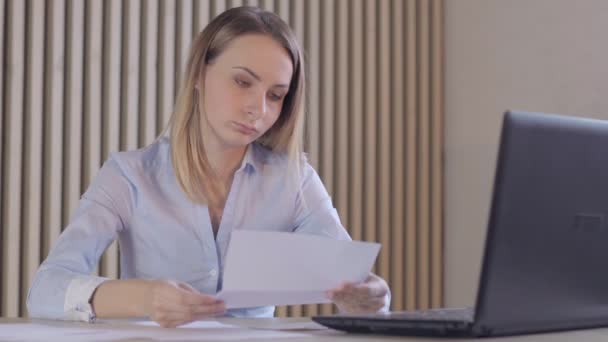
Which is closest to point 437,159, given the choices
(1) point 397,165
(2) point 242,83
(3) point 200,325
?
(1) point 397,165

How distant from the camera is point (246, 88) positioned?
1.88 m

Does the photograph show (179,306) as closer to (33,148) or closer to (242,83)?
(242,83)

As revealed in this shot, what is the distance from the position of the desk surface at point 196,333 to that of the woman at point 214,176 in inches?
16.2

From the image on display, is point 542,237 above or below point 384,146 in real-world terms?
above

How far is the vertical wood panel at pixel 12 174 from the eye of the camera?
2748 mm

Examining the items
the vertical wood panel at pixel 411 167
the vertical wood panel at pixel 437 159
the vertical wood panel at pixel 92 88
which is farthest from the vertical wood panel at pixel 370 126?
the vertical wood panel at pixel 92 88

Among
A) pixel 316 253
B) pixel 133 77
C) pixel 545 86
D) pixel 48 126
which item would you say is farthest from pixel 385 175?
pixel 316 253

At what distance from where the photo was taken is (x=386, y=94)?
11.8 ft

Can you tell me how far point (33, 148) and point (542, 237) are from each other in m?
2.12

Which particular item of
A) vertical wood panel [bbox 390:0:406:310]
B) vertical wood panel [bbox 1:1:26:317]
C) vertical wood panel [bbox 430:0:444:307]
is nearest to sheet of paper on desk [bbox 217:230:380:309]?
vertical wood panel [bbox 1:1:26:317]

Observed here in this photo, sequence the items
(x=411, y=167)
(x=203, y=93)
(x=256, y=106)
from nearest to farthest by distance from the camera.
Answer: (x=256, y=106) < (x=203, y=93) < (x=411, y=167)

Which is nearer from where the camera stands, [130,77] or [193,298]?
[193,298]

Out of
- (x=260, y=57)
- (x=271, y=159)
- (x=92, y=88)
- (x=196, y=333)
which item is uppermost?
(x=260, y=57)

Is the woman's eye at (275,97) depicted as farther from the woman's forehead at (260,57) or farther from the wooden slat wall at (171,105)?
the wooden slat wall at (171,105)
